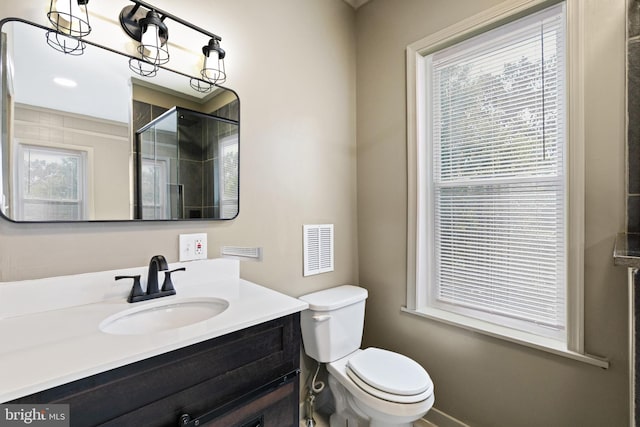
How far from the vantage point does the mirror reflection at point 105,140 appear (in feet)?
3.13

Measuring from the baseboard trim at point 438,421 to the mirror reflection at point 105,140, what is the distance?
5.08ft

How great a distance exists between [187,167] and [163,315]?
2.06 ft

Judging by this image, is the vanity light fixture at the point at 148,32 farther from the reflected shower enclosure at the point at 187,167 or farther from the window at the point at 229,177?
the window at the point at 229,177

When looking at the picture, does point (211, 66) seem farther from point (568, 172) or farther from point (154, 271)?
point (568, 172)

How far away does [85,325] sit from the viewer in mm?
848

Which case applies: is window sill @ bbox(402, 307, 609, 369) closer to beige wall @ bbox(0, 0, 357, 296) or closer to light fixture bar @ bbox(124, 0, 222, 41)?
beige wall @ bbox(0, 0, 357, 296)

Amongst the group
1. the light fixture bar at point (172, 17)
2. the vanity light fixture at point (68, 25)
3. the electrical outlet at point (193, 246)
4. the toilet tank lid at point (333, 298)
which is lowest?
the toilet tank lid at point (333, 298)

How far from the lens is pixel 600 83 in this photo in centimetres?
115

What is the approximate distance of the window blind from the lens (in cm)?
134

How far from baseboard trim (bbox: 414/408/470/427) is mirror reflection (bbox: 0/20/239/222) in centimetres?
155

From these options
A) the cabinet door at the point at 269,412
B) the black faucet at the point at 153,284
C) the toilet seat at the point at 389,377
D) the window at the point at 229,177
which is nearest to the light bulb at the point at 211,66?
the window at the point at 229,177

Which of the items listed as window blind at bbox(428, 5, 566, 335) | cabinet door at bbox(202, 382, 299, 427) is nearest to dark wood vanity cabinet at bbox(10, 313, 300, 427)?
cabinet door at bbox(202, 382, 299, 427)

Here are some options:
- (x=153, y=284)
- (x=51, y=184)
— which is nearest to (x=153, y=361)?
(x=153, y=284)

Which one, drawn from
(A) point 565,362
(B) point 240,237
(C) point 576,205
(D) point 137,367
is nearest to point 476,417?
(A) point 565,362
